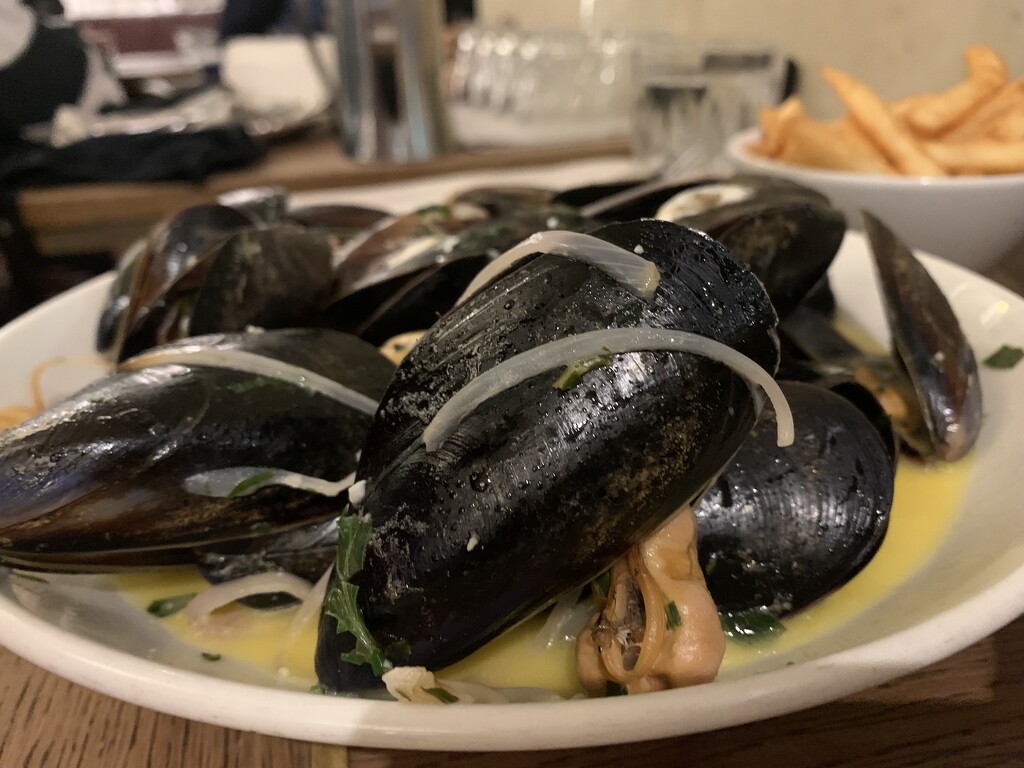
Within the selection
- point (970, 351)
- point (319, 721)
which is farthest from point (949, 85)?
point (319, 721)

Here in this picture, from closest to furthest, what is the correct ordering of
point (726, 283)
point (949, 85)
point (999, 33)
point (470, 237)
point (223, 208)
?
point (726, 283) → point (470, 237) → point (223, 208) → point (999, 33) → point (949, 85)

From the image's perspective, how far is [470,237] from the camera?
3.32ft

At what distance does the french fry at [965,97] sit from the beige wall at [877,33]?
39 centimetres

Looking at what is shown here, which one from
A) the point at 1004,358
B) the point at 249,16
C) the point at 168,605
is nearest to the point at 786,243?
the point at 1004,358

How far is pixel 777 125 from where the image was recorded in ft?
4.82

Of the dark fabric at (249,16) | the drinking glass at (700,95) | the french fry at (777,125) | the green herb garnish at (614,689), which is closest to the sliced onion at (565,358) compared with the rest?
the green herb garnish at (614,689)

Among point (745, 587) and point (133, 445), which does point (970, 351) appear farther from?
point (133, 445)

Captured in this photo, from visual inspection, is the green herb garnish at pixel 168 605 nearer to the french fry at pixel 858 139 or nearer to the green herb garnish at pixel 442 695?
the green herb garnish at pixel 442 695

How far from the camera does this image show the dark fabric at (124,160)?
230cm

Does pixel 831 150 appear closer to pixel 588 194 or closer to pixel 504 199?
pixel 588 194

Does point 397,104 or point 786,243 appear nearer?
point 786,243

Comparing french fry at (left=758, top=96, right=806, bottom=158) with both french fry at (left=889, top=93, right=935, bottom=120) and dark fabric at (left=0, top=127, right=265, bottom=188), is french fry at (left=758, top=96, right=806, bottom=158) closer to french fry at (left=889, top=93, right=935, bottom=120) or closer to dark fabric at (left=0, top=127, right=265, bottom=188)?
french fry at (left=889, top=93, right=935, bottom=120)

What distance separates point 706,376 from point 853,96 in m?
1.04

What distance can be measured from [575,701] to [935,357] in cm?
61
